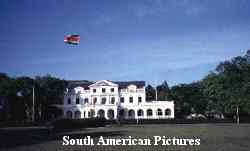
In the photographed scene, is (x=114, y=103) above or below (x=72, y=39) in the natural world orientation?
below

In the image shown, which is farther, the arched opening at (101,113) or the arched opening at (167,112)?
the arched opening at (101,113)

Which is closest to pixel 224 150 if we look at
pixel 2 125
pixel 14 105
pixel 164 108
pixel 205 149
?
pixel 205 149

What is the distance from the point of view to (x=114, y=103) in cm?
7338

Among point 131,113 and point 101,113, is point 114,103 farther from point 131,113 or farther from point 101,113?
point 131,113

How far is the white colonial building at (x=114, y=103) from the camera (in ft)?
239

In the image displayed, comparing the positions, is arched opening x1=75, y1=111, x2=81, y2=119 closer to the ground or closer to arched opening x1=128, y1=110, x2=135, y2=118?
arched opening x1=128, y1=110, x2=135, y2=118

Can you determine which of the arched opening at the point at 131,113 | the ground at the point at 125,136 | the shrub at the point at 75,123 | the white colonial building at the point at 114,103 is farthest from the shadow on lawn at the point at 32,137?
the arched opening at the point at 131,113

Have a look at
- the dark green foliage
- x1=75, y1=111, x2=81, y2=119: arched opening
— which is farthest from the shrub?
the dark green foliage

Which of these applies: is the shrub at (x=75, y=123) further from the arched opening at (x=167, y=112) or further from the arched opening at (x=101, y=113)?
the arched opening at (x=167, y=112)

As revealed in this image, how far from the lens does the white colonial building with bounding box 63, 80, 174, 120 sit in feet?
239

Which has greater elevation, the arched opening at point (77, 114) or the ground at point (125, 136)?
the ground at point (125, 136)

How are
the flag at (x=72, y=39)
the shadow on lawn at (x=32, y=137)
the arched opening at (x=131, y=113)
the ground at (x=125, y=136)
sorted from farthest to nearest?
the arched opening at (x=131, y=113) < the flag at (x=72, y=39) < the shadow on lawn at (x=32, y=137) < the ground at (x=125, y=136)

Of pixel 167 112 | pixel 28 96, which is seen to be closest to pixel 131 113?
pixel 167 112

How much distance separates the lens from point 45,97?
78.4 m
